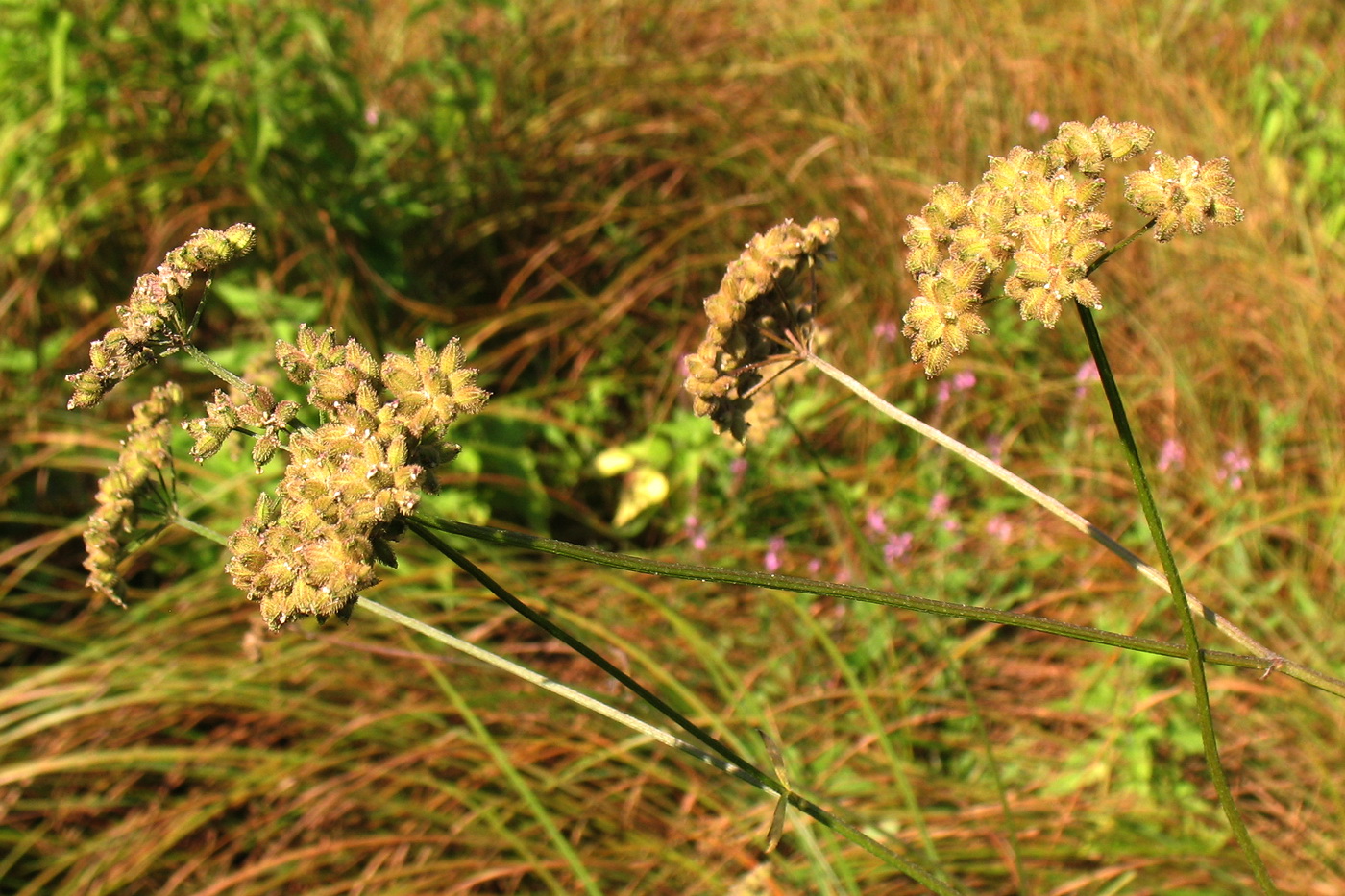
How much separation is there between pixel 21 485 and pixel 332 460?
3.31 metres

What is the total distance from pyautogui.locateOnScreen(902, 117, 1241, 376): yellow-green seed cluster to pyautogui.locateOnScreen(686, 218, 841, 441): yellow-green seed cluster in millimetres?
284

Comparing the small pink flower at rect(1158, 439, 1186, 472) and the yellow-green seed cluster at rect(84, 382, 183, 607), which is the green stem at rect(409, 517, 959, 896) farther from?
the small pink flower at rect(1158, 439, 1186, 472)

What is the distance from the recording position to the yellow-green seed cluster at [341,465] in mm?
982

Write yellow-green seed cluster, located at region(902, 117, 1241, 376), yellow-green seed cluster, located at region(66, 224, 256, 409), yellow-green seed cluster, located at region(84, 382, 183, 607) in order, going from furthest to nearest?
yellow-green seed cluster, located at region(84, 382, 183, 607)
yellow-green seed cluster, located at region(66, 224, 256, 409)
yellow-green seed cluster, located at region(902, 117, 1241, 376)

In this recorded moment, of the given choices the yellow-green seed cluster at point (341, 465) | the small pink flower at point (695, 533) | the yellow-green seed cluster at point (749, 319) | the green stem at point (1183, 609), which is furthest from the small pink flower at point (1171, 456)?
the yellow-green seed cluster at point (341, 465)

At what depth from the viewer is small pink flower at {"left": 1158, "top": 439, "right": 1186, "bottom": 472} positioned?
3158 mm

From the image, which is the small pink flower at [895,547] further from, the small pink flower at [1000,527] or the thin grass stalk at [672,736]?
the thin grass stalk at [672,736]

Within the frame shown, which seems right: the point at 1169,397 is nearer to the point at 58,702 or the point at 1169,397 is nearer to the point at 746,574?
the point at 746,574

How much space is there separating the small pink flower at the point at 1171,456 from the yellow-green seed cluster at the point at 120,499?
2.72 metres

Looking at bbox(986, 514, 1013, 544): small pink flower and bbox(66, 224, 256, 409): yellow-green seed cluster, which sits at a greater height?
bbox(66, 224, 256, 409): yellow-green seed cluster

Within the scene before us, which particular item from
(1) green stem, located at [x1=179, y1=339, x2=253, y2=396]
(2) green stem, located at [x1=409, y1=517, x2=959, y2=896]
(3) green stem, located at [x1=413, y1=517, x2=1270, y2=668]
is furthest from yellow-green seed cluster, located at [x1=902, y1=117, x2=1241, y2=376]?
(1) green stem, located at [x1=179, y1=339, x2=253, y2=396]

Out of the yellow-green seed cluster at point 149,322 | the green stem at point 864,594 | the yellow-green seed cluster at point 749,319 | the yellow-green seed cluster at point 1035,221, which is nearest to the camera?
the green stem at point 864,594

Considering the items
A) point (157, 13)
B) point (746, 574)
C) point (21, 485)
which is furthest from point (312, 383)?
point (157, 13)

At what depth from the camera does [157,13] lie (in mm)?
4496
